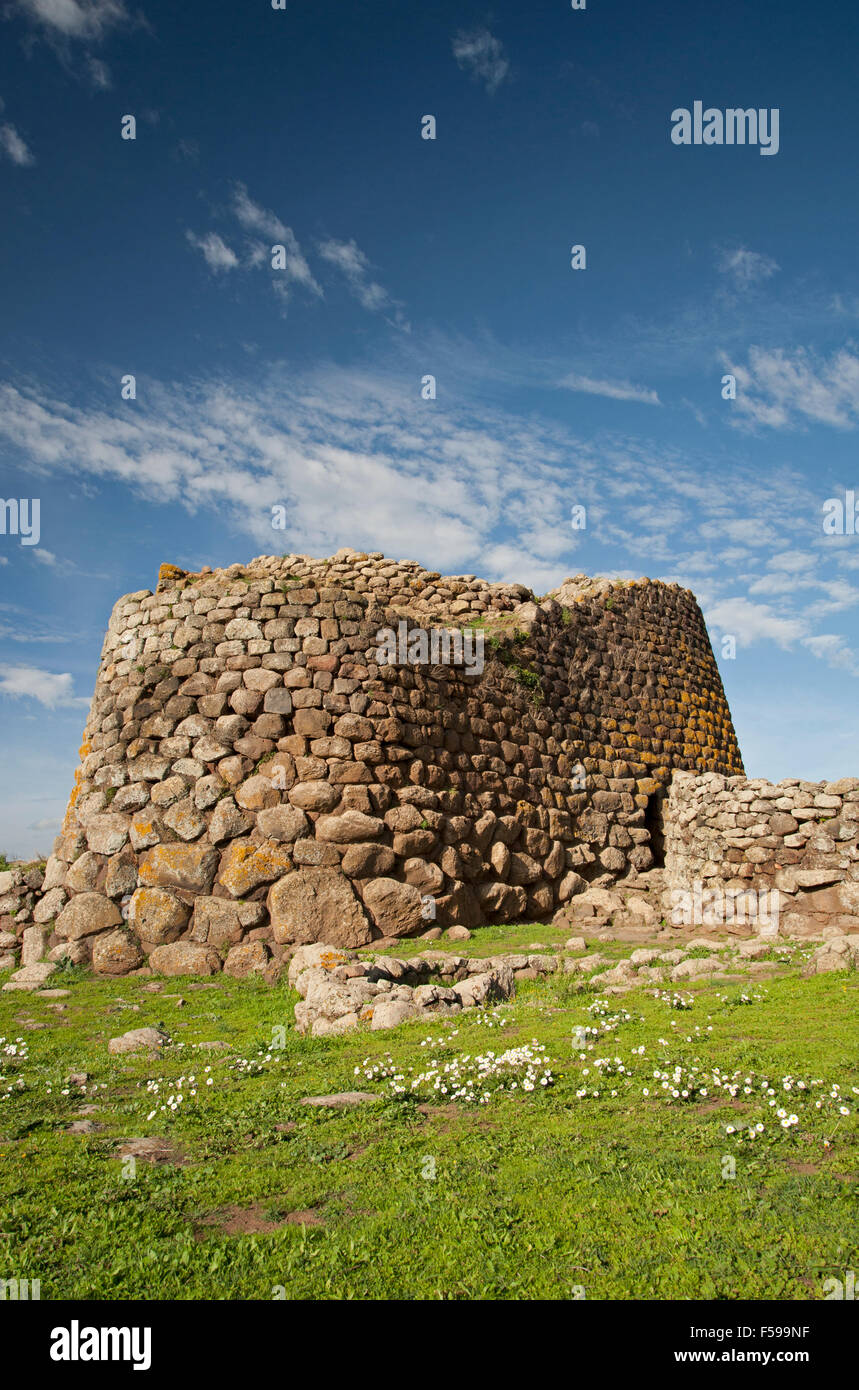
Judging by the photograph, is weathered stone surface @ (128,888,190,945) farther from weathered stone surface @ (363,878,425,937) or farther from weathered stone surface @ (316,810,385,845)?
weathered stone surface @ (363,878,425,937)

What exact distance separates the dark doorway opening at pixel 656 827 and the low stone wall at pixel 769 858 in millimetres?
2096

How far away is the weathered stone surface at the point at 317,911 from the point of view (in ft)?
34.9

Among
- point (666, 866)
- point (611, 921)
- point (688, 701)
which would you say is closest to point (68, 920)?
point (611, 921)

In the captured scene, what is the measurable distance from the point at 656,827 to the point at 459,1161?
1277 centimetres

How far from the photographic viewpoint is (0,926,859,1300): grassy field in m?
3.24

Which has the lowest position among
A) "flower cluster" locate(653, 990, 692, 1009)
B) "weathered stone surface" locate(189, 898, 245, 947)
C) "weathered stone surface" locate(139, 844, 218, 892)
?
"flower cluster" locate(653, 990, 692, 1009)

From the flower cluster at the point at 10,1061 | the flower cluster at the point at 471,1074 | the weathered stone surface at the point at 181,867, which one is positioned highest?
the weathered stone surface at the point at 181,867

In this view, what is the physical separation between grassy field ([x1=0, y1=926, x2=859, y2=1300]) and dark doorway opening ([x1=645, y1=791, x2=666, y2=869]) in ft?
28.5

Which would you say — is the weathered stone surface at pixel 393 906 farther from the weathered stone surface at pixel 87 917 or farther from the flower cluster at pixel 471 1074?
the flower cluster at pixel 471 1074

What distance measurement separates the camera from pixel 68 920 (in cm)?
1101

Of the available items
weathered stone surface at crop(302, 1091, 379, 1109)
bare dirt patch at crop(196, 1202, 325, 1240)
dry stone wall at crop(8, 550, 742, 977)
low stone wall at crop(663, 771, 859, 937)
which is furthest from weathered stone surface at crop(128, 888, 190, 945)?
low stone wall at crop(663, 771, 859, 937)

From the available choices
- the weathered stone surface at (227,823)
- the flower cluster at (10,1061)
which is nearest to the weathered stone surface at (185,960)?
the weathered stone surface at (227,823)

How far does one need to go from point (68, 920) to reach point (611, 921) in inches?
314

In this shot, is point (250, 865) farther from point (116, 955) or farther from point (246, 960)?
point (116, 955)
